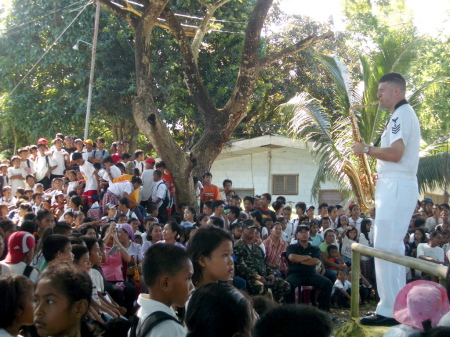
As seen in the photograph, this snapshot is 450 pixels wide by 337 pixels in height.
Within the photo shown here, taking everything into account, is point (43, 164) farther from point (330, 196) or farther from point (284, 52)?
point (330, 196)

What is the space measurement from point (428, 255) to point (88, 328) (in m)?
7.88

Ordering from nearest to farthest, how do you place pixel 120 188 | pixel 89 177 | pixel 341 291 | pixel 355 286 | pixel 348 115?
pixel 355 286
pixel 341 291
pixel 120 188
pixel 89 177
pixel 348 115

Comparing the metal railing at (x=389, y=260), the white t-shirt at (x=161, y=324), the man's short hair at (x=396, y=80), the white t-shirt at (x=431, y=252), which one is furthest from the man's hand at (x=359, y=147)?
the white t-shirt at (x=431, y=252)

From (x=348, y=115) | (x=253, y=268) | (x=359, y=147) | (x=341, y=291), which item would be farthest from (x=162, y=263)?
(x=348, y=115)

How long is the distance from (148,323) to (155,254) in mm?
542

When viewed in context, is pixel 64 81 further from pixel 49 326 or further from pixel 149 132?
pixel 49 326

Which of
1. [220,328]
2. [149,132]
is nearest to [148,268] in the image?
[220,328]

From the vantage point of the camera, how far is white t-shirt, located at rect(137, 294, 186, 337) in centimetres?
275

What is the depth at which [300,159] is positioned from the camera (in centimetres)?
2241

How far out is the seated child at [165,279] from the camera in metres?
3.04

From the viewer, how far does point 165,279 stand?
3191 millimetres

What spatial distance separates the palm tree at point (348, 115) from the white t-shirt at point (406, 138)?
33.9 ft

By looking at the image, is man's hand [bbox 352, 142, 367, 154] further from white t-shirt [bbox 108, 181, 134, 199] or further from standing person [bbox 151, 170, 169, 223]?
standing person [bbox 151, 170, 169, 223]

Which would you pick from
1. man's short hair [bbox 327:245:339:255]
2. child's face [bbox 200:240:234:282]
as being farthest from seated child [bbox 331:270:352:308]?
child's face [bbox 200:240:234:282]
